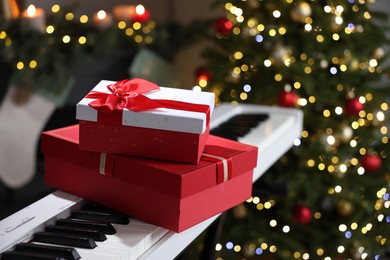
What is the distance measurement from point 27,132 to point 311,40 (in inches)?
71.4

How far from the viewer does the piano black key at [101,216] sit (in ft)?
4.64

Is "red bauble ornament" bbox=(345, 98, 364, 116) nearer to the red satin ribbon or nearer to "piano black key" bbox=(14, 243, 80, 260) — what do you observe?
the red satin ribbon

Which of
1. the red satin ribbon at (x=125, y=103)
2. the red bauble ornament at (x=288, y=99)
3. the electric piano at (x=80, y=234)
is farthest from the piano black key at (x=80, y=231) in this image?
the red bauble ornament at (x=288, y=99)

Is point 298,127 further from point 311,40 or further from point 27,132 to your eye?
point 27,132

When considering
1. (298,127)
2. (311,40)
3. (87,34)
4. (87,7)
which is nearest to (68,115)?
(87,34)

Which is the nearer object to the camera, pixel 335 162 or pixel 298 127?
pixel 298 127

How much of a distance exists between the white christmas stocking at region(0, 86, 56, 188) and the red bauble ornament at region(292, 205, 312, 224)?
162 cm

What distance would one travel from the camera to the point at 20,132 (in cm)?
389

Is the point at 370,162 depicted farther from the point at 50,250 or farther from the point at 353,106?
the point at 50,250

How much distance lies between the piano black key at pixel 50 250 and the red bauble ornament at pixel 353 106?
228cm

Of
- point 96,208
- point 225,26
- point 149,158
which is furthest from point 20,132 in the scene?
point 149,158

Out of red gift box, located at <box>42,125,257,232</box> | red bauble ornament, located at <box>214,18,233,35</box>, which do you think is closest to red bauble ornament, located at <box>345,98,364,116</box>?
red bauble ornament, located at <box>214,18,233,35</box>

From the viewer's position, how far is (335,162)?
131 inches

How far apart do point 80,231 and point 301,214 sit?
6.96 feet
